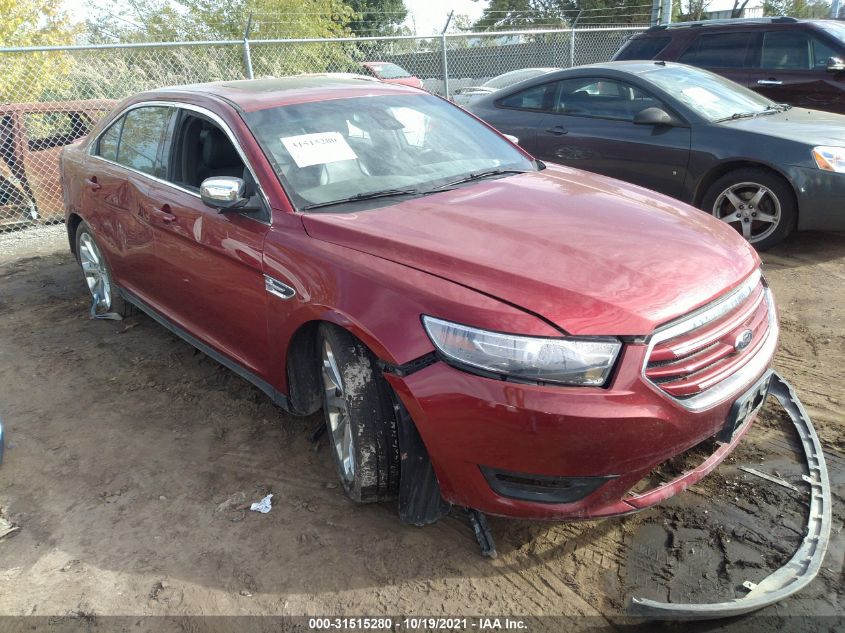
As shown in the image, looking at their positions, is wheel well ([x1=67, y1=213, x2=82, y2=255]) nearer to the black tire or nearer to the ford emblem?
the black tire

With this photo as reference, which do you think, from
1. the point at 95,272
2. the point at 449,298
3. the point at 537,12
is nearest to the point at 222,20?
the point at 95,272

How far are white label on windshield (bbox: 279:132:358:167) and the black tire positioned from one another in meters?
2.29

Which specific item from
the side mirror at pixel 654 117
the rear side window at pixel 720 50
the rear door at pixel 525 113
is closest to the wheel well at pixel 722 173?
the side mirror at pixel 654 117

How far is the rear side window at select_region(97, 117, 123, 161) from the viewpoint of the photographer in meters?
4.48

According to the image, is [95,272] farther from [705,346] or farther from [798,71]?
[798,71]

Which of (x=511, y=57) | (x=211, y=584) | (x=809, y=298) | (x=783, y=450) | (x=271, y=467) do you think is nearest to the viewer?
(x=211, y=584)

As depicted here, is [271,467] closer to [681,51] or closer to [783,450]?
[783,450]

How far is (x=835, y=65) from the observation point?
7273 mm

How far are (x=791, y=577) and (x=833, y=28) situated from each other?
24.8ft

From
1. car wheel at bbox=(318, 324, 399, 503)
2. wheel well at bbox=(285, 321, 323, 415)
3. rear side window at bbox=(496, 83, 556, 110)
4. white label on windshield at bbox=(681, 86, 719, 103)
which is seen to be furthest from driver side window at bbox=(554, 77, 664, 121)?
car wheel at bbox=(318, 324, 399, 503)

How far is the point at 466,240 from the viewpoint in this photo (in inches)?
99.6

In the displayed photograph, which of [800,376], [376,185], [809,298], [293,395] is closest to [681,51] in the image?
[809,298]

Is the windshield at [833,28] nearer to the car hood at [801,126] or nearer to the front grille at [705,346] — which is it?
the car hood at [801,126]

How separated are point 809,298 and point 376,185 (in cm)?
326
